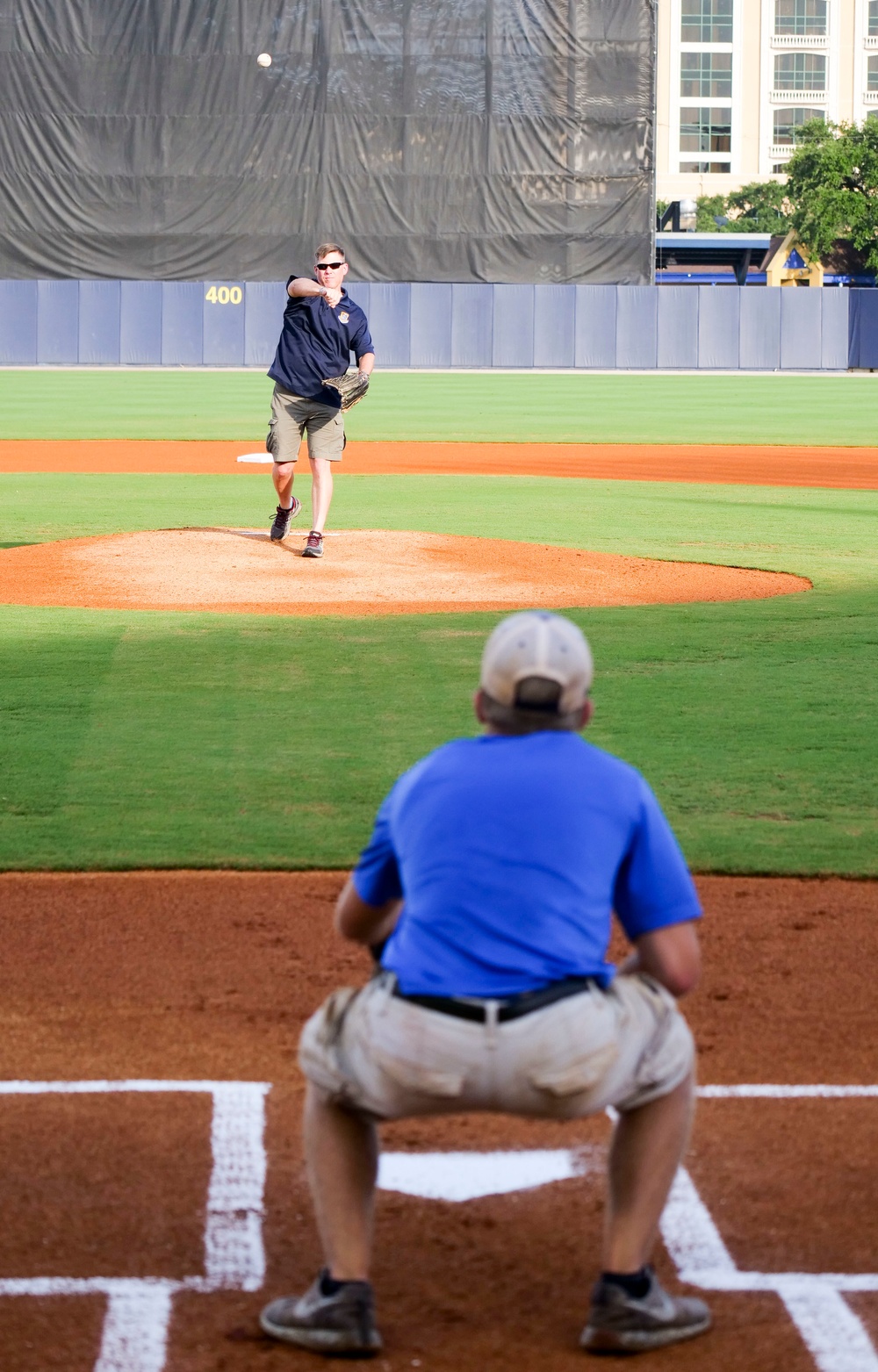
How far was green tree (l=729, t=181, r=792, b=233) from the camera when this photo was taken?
351ft

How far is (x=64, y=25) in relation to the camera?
145ft

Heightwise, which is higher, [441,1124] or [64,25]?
[64,25]

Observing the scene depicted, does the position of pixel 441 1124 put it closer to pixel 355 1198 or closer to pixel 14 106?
pixel 355 1198

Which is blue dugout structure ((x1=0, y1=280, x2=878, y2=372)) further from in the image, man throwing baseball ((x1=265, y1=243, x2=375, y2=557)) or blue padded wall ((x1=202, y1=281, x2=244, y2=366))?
man throwing baseball ((x1=265, y1=243, x2=375, y2=557))

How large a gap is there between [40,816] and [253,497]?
1135 cm

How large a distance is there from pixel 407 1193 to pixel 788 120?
13551 centimetres

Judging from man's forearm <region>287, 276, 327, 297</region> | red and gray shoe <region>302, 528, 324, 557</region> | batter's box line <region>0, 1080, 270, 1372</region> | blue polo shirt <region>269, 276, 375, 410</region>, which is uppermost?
man's forearm <region>287, 276, 327, 297</region>

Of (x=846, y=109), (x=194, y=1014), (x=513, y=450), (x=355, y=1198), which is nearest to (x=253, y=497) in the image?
(x=513, y=450)

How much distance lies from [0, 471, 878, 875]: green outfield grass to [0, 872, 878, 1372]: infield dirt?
19.5 inches

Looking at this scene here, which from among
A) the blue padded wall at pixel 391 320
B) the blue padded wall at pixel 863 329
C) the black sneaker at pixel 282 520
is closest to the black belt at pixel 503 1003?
the black sneaker at pixel 282 520

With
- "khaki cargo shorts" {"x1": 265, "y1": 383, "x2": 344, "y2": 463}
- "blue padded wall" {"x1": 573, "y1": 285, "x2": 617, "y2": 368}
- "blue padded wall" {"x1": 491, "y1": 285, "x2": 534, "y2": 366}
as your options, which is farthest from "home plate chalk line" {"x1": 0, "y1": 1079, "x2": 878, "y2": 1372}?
"blue padded wall" {"x1": 573, "y1": 285, "x2": 617, "y2": 368}

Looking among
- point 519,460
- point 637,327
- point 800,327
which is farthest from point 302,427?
point 800,327

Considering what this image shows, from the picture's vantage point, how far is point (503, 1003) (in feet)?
8.73

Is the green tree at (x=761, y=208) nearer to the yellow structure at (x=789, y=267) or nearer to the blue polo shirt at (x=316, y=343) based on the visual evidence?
the yellow structure at (x=789, y=267)
